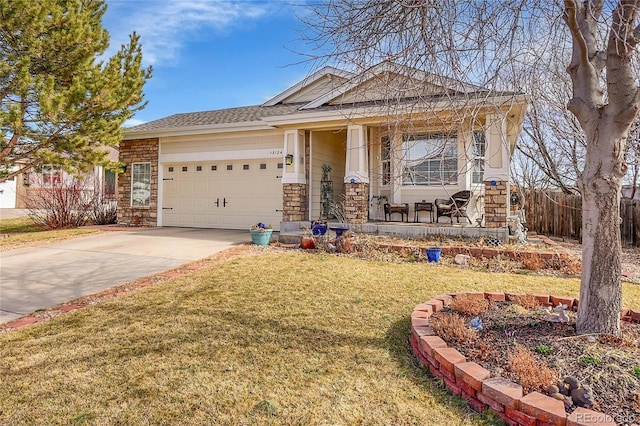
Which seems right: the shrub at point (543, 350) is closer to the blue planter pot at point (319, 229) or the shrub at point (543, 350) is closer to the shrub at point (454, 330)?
the shrub at point (454, 330)

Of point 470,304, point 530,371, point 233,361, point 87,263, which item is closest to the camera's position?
point 530,371

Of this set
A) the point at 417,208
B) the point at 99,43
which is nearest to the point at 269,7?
the point at 417,208

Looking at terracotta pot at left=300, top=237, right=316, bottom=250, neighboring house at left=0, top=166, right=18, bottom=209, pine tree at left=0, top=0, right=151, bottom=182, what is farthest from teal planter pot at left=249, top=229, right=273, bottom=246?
neighboring house at left=0, top=166, right=18, bottom=209

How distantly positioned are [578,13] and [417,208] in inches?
280

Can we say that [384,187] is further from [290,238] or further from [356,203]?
[290,238]

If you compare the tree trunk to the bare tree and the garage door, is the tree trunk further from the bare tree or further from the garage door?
the garage door

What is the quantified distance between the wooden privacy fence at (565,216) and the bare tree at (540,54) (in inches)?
300

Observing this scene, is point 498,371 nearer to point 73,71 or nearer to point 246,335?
point 246,335

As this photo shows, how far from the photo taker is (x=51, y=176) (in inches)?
505

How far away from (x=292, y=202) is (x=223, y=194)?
298cm

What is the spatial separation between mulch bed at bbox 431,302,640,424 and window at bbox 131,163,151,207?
11982mm

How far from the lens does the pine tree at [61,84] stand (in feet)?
27.3

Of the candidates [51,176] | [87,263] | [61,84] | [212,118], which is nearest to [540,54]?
[87,263]

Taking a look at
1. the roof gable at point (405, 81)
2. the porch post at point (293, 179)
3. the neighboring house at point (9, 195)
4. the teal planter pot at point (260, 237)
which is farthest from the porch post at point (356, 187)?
the neighboring house at point (9, 195)
